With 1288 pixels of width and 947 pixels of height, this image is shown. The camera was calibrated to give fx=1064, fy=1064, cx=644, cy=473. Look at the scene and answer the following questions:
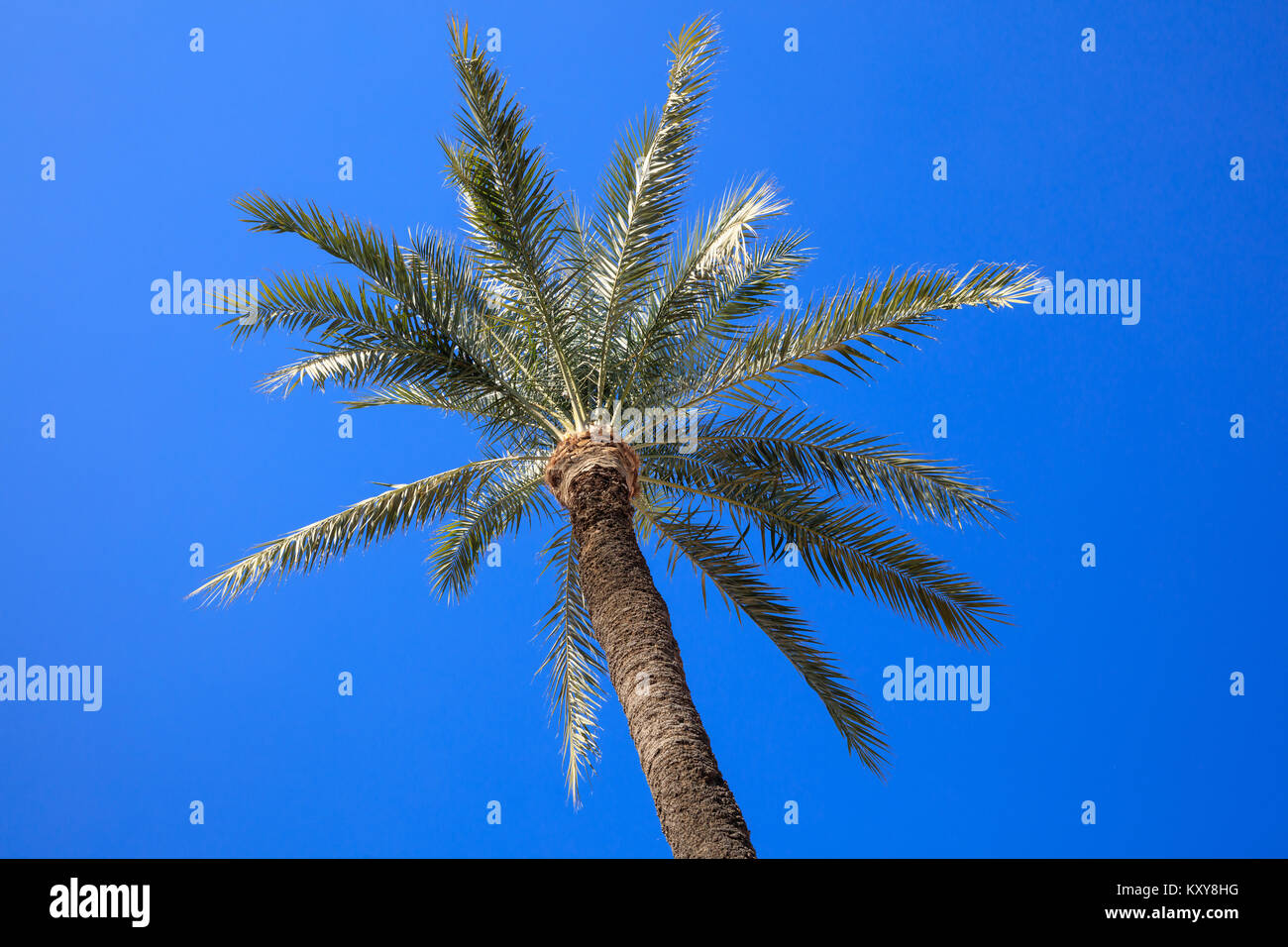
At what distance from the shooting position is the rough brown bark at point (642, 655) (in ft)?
24.2

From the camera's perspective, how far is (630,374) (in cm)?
1052

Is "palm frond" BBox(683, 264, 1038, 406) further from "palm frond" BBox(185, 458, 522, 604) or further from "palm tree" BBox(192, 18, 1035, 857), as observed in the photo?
"palm frond" BBox(185, 458, 522, 604)

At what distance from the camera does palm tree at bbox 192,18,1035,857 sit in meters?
9.21

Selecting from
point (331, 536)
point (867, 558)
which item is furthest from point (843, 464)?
point (331, 536)

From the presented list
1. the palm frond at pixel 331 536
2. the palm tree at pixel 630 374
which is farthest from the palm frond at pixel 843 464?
the palm frond at pixel 331 536

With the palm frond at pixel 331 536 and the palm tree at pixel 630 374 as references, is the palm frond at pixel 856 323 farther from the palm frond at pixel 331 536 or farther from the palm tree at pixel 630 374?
the palm frond at pixel 331 536

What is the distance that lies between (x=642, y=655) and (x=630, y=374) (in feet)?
10.4

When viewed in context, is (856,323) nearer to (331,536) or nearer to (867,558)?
(867,558)

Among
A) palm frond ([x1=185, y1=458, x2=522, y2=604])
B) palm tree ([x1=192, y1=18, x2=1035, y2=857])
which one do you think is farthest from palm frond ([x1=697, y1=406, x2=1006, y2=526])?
palm frond ([x1=185, y1=458, x2=522, y2=604])

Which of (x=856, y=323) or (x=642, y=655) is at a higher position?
(x=856, y=323)

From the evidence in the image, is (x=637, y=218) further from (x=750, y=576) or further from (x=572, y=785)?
(x=572, y=785)

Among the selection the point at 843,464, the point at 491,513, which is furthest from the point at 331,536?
the point at 843,464

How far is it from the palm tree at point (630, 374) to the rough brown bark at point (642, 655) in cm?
3

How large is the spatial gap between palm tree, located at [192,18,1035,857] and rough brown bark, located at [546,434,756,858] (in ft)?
0.10
